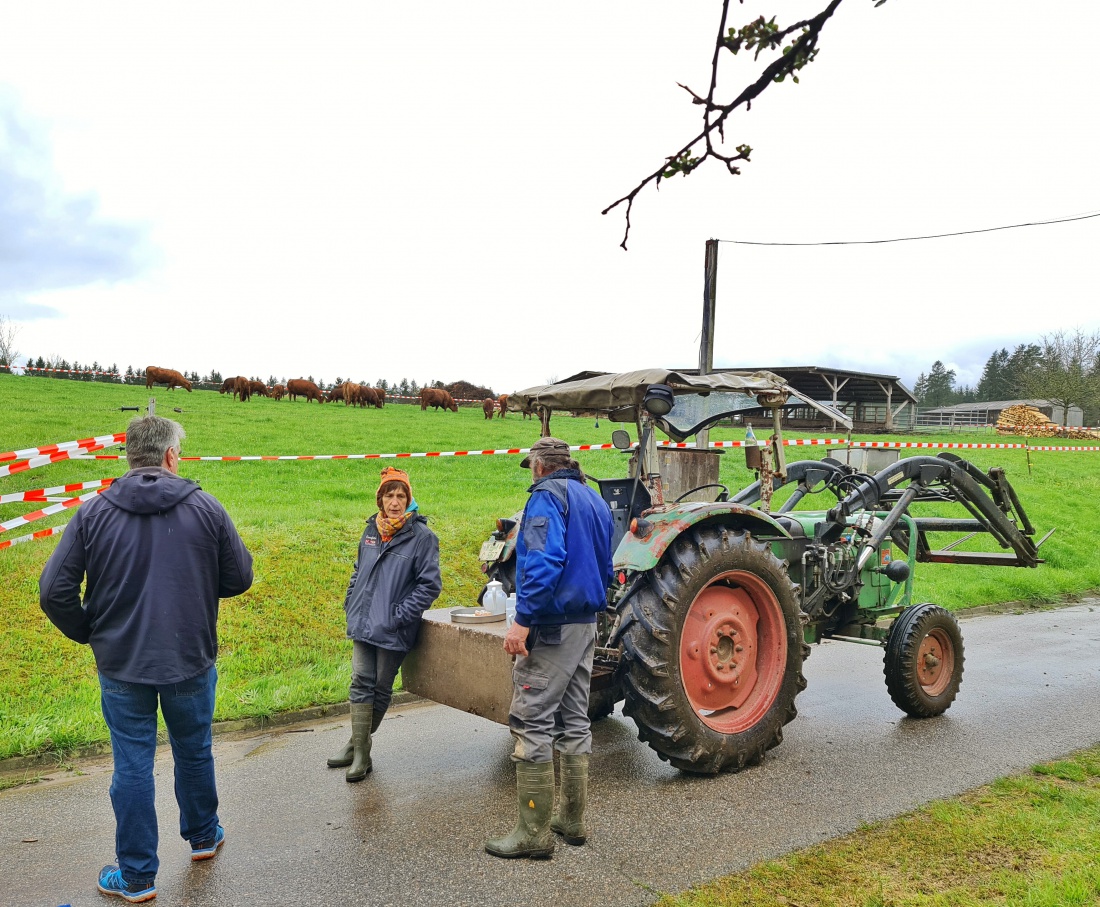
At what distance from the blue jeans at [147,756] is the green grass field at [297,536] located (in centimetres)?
197

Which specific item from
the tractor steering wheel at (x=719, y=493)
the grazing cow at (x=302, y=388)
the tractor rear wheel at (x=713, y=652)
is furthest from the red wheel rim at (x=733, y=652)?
the grazing cow at (x=302, y=388)

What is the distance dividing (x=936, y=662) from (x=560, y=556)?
3.75 m

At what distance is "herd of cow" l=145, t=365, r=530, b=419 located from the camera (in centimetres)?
3678

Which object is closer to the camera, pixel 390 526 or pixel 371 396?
pixel 390 526

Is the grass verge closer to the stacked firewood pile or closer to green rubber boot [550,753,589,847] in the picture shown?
green rubber boot [550,753,589,847]

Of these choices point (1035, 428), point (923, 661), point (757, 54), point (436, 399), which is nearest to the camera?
point (757, 54)

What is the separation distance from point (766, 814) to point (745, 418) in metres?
3.17

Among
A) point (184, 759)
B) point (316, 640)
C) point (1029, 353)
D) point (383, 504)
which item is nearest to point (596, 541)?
point (383, 504)

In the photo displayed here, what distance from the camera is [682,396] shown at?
5.42 meters

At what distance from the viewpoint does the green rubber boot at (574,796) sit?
402 cm

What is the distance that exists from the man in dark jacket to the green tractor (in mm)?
2227

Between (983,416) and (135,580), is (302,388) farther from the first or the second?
(983,416)

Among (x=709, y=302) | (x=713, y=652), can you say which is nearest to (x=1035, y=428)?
(x=709, y=302)

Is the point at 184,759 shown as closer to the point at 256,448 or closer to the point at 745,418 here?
the point at 745,418
